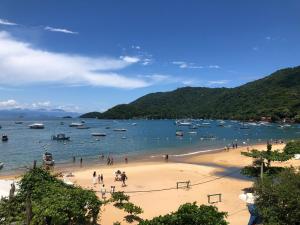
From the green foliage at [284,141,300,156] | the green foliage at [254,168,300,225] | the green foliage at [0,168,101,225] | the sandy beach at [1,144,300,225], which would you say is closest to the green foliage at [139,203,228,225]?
the green foliage at [254,168,300,225]

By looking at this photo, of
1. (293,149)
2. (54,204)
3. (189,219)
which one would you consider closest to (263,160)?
(293,149)

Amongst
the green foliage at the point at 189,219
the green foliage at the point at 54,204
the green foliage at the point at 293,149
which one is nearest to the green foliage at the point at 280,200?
the green foliage at the point at 189,219

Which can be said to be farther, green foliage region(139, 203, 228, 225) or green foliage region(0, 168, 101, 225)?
green foliage region(0, 168, 101, 225)

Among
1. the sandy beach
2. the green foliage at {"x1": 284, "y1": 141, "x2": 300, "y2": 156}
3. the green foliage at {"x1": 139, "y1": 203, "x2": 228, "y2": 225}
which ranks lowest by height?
the sandy beach

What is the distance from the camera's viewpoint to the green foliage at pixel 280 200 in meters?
16.8

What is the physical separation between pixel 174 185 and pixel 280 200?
23.9 meters

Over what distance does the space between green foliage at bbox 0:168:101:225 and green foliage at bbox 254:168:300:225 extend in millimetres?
7954

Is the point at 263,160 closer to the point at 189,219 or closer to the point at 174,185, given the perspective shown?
the point at 174,185

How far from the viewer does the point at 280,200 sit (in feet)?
56.7

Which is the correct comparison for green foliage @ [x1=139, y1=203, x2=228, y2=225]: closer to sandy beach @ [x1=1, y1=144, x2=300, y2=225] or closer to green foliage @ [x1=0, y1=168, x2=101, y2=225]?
green foliage @ [x1=0, y1=168, x2=101, y2=225]

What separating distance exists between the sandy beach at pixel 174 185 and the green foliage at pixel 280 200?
855 centimetres

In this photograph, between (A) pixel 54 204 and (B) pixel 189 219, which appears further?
(A) pixel 54 204

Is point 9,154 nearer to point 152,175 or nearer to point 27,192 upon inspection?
point 152,175

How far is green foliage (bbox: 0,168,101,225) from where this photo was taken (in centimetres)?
1698
